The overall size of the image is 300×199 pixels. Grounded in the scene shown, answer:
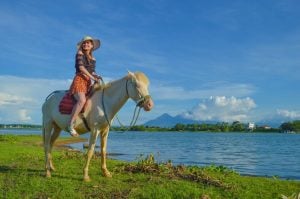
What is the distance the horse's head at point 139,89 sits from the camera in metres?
9.02

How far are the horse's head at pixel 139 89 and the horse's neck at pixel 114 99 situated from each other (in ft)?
0.70

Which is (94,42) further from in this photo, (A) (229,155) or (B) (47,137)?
(A) (229,155)

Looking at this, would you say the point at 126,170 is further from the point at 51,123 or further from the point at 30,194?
the point at 30,194

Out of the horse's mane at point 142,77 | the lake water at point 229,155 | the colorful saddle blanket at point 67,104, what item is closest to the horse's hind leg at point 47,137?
the colorful saddle blanket at point 67,104

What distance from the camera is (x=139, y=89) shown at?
9.18 meters

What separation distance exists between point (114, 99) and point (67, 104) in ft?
Answer: 3.97

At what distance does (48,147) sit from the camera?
11094 mm

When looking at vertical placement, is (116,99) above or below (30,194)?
above

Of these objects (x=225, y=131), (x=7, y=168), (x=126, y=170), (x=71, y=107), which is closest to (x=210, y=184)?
(x=126, y=170)

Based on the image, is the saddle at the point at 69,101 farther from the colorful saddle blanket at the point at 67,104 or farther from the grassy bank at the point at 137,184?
the grassy bank at the point at 137,184

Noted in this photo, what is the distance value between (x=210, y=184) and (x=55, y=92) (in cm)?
470

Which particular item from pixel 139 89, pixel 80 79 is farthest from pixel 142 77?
pixel 80 79

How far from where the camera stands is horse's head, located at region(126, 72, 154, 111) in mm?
9023

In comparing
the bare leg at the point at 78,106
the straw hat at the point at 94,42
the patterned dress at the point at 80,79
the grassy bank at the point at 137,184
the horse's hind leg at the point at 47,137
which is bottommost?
the grassy bank at the point at 137,184
